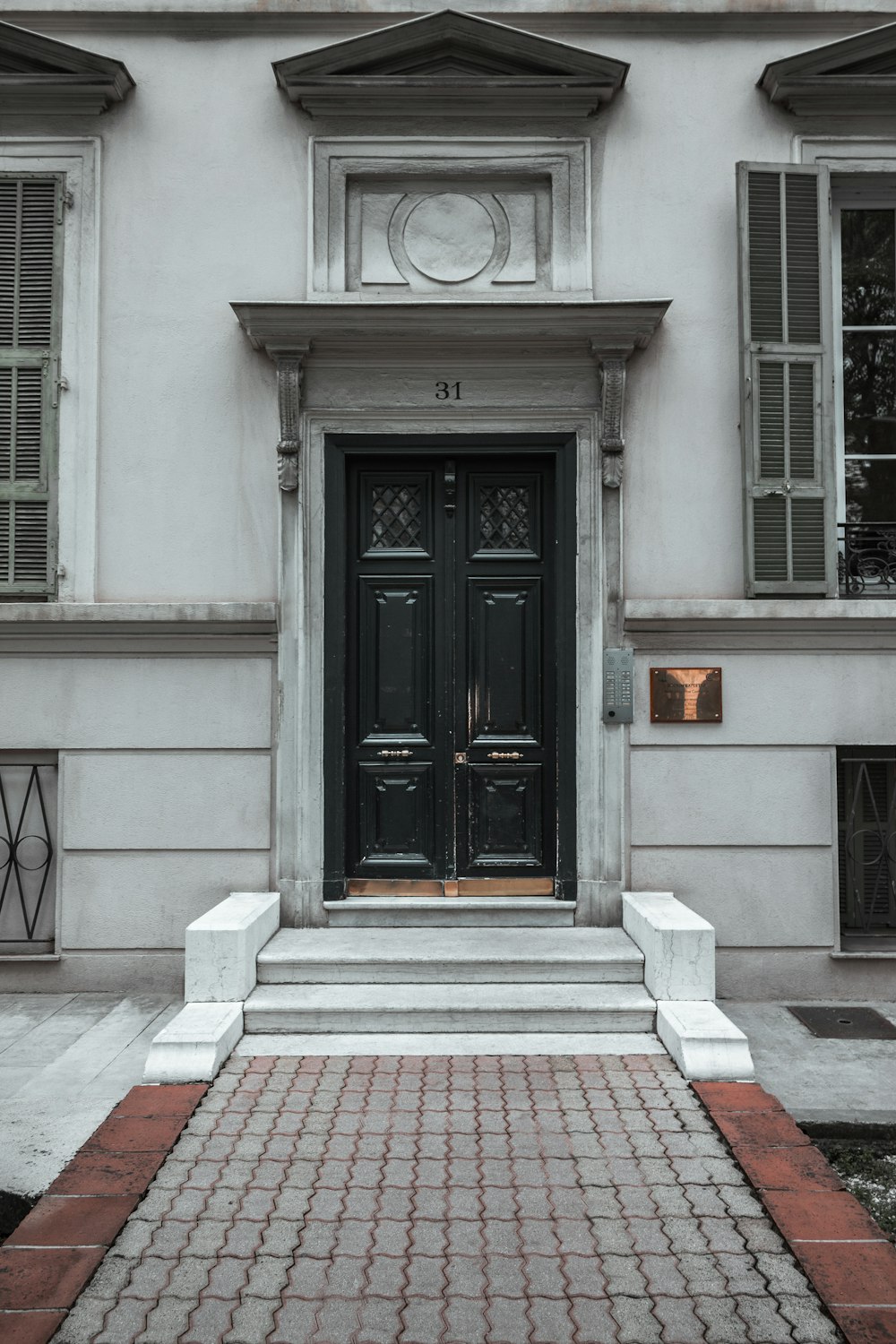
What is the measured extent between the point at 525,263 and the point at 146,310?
8.14 ft

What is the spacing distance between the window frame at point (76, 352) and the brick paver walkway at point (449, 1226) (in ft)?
11.2

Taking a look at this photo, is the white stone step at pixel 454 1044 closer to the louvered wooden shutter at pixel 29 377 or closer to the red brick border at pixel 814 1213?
the red brick border at pixel 814 1213

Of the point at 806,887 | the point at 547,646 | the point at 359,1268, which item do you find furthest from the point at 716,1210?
the point at 547,646

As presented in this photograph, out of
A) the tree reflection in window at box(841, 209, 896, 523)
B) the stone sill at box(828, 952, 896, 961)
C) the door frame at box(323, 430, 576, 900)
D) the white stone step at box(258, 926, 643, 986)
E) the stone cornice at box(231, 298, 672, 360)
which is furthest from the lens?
the tree reflection in window at box(841, 209, 896, 523)

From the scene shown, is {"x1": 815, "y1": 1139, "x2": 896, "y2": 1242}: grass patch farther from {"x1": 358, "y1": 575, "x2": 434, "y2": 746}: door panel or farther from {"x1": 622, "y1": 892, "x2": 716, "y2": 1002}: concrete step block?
{"x1": 358, "y1": 575, "x2": 434, "y2": 746}: door panel

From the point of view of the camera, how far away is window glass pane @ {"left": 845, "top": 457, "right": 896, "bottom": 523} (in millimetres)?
6688

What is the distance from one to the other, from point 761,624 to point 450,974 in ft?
9.46

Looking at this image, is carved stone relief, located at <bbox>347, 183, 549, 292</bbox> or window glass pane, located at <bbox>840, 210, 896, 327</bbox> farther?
window glass pane, located at <bbox>840, 210, 896, 327</bbox>

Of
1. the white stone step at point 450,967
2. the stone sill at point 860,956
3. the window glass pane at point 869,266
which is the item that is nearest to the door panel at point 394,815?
the white stone step at point 450,967

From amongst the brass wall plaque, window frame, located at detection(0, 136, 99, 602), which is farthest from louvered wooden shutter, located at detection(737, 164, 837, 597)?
window frame, located at detection(0, 136, 99, 602)

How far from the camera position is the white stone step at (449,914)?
6.33 m

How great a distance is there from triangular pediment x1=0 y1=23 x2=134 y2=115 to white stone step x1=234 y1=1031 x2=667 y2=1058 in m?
5.83

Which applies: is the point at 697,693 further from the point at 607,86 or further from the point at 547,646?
the point at 607,86

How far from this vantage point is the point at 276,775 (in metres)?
6.45
